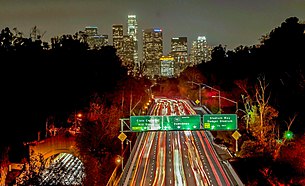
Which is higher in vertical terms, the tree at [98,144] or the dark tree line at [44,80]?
the dark tree line at [44,80]

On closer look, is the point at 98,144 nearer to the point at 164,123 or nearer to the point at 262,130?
the point at 164,123

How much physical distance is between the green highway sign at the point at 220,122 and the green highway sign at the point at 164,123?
0.67m

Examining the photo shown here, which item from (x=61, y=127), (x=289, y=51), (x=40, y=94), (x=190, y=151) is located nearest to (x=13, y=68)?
(x=40, y=94)

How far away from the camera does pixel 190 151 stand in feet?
156

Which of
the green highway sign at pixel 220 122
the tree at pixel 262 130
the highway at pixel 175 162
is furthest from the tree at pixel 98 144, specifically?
the tree at pixel 262 130

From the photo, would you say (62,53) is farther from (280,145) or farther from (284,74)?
(280,145)

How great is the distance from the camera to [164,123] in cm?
3881

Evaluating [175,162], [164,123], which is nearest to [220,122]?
[164,123]

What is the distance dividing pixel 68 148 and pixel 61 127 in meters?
10.3

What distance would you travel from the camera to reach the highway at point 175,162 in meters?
35.7

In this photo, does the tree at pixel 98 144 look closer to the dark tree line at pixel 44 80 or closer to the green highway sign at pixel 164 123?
the green highway sign at pixel 164 123

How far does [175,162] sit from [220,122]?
6.03m

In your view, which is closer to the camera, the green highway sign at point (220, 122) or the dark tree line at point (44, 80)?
the green highway sign at point (220, 122)

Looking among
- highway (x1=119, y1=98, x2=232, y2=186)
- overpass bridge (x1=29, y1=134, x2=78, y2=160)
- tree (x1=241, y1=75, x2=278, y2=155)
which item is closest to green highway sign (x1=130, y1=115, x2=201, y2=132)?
highway (x1=119, y1=98, x2=232, y2=186)
